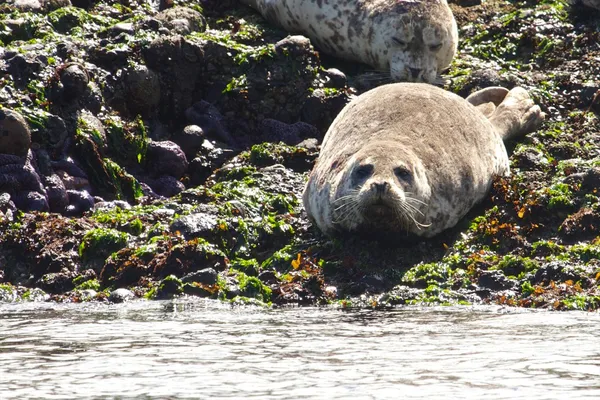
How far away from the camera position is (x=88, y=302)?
705 centimetres

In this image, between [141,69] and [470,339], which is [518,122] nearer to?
[141,69]

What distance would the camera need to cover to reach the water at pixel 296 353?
4.22 metres

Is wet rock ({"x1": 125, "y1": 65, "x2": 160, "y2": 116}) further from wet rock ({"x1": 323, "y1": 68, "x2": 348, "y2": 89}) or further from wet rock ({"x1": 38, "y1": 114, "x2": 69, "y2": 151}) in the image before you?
wet rock ({"x1": 323, "y1": 68, "x2": 348, "y2": 89})

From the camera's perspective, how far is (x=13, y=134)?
8.26 m

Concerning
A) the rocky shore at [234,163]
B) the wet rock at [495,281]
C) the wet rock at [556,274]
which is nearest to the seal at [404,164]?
the rocky shore at [234,163]

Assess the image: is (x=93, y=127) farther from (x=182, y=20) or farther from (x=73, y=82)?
(x=182, y=20)

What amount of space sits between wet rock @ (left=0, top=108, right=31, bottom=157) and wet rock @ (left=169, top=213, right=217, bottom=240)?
1.39 m

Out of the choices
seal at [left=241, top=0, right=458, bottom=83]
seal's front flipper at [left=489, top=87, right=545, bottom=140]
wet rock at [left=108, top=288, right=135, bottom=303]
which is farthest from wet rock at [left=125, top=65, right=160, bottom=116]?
wet rock at [left=108, top=288, right=135, bottom=303]

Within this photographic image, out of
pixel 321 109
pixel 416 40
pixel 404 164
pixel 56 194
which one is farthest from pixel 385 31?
pixel 56 194

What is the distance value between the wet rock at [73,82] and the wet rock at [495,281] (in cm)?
374

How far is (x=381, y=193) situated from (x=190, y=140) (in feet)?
9.22

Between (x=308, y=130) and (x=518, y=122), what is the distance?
170 centimetres

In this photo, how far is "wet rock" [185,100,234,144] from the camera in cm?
980

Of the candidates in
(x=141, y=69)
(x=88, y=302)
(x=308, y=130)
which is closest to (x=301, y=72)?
(x=308, y=130)
